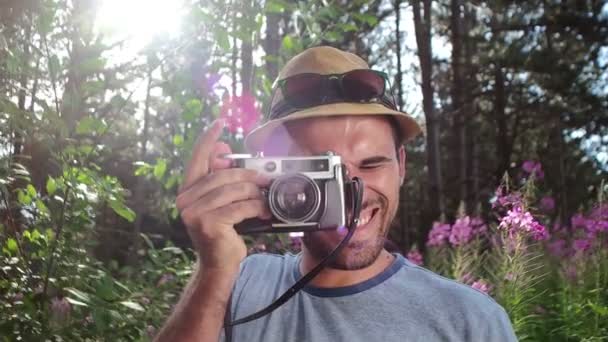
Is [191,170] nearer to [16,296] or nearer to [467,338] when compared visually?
[467,338]

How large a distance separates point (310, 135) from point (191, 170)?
0.26 metres

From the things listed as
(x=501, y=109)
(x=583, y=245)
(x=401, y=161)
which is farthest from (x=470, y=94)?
(x=401, y=161)

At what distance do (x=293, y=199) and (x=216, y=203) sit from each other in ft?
0.48

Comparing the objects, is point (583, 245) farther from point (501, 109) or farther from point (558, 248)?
point (501, 109)

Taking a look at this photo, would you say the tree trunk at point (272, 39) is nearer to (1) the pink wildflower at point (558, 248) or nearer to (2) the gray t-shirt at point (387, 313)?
(2) the gray t-shirt at point (387, 313)

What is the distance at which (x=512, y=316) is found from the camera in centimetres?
235

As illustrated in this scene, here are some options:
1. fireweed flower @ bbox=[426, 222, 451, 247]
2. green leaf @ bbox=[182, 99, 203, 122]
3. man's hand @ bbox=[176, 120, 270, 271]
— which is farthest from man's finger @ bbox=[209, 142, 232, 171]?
fireweed flower @ bbox=[426, 222, 451, 247]

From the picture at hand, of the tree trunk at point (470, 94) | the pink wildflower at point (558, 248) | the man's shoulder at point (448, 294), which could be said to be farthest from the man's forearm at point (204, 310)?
the tree trunk at point (470, 94)

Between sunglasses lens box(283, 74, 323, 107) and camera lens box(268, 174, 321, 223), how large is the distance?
21 centimetres

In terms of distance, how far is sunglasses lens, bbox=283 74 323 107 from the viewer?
138 centimetres

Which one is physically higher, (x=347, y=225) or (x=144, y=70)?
(x=144, y=70)

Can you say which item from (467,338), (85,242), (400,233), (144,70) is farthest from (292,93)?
(400,233)

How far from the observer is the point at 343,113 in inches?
51.0

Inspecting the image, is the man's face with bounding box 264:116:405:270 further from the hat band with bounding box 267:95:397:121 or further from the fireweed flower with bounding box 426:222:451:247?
the fireweed flower with bounding box 426:222:451:247
